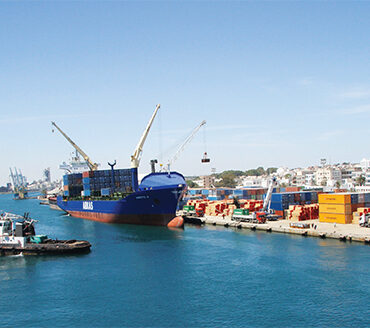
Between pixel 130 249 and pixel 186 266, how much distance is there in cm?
1063

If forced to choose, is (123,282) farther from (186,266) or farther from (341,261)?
(341,261)

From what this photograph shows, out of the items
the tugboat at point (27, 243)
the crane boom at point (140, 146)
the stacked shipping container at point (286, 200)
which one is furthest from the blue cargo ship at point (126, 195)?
the tugboat at point (27, 243)

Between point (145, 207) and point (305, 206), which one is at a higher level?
point (145, 207)

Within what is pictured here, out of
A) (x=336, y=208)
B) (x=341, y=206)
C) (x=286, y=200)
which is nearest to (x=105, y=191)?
(x=286, y=200)

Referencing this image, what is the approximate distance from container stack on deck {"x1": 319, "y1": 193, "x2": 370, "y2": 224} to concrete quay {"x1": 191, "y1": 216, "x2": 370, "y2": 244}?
1.51 m

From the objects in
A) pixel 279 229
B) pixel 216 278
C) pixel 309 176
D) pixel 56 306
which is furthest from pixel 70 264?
pixel 309 176

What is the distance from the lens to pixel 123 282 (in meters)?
32.4

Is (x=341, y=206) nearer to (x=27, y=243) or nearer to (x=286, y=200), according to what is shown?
(x=286, y=200)

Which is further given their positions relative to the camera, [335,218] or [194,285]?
[335,218]

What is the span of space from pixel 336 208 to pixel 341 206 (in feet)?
3.53

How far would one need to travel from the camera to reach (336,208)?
5725cm

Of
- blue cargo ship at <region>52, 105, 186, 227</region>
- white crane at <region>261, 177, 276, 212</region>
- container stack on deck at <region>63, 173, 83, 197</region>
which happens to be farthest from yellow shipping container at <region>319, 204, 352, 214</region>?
container stack on deck at <region>63, 173, 83, 197</region>

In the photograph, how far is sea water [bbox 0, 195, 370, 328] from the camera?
2481 cm

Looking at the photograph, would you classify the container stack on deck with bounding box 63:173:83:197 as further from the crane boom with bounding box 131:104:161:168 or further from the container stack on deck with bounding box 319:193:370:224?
the container stack on deck with bounding box 319:193:370:224
